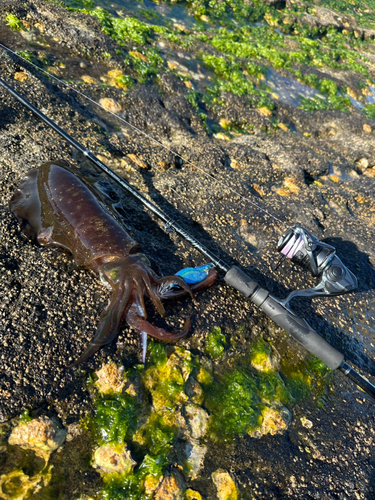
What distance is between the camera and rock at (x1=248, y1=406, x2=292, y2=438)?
300 cm

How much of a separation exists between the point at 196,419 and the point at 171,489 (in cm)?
56

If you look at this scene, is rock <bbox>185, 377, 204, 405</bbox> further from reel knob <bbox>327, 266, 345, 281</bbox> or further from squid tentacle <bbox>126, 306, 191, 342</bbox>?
reel knob <bbox>327, 266, 345, 281</bbox>

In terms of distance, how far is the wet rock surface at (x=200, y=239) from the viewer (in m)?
2.74

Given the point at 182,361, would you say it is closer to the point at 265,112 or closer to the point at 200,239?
the point at 200,239

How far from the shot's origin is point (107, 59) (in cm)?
678

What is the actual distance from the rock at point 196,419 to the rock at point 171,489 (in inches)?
14.1

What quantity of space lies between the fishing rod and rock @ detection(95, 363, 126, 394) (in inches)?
57.5

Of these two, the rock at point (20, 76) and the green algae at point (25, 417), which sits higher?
the rock at point (20, 76)

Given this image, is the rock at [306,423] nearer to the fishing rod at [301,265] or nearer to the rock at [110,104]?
the fishing rod at [301,265]

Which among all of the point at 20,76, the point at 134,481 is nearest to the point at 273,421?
the point at 134,481

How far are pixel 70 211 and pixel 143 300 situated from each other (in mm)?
1354

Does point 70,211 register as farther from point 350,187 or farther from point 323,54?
point 323,54

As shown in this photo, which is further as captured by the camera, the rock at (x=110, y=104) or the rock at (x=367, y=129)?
the rock at (x=367, y=129)

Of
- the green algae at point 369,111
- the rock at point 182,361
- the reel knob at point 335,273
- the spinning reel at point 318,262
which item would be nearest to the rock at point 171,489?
the rock at point 182,361
